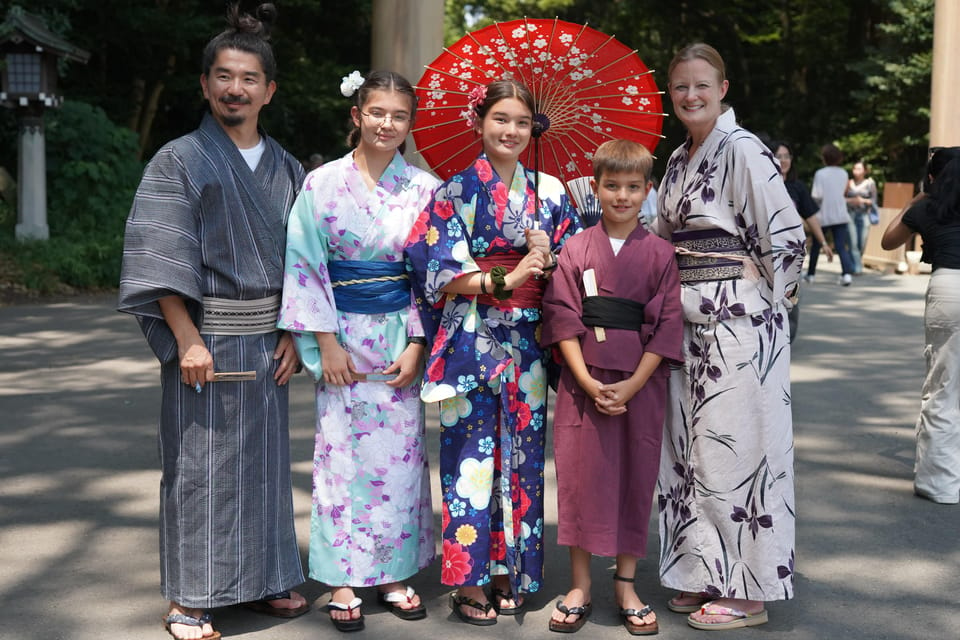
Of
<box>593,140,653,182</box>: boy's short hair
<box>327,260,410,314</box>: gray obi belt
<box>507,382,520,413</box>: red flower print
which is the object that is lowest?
<box>507,382,520,413</box>: red flower print

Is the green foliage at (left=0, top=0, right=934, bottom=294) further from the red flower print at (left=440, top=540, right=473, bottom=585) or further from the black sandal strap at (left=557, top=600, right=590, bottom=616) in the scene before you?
the black sandal strap at (left=557, top=600, right=590, bottom=616)

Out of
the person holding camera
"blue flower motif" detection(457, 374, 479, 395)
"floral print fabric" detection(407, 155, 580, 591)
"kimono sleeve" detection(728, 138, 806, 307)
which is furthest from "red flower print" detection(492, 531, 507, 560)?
the person holding camera

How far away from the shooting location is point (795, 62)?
26469 mm

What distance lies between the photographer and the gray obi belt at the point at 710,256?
145 inches

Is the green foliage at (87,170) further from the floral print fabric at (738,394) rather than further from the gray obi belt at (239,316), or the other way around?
the floral print fabric at (738,394)

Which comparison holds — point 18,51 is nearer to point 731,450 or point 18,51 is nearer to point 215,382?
point 215,382

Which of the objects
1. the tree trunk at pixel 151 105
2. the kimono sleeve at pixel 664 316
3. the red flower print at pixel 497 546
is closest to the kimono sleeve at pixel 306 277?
the red flower print at pixel 497 546

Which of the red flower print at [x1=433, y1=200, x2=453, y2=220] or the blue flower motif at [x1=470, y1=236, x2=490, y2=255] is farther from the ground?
the red flower print at [x1=433, y1=200, x2=453, y2=220]

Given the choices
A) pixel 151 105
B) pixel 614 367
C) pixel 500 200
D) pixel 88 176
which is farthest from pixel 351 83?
pixel 151 105

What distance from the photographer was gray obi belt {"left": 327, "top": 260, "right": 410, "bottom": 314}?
12.2 ft

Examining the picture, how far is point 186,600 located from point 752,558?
1.95m

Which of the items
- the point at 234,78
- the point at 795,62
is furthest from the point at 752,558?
the point at 795,62

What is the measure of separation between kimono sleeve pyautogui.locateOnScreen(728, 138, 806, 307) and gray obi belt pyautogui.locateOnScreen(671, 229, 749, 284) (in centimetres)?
5

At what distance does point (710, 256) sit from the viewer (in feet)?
12.1
